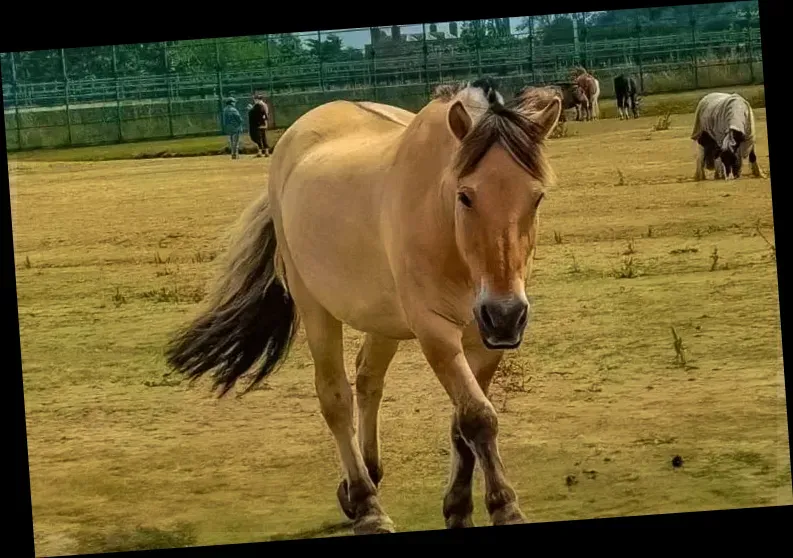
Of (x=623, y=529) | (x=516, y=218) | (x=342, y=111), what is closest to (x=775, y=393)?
(x=623, y=529)

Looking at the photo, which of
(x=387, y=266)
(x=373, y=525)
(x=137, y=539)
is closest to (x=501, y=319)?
(x=387, y=266)

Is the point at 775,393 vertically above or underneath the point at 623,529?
above

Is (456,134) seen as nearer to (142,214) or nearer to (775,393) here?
(142,214)

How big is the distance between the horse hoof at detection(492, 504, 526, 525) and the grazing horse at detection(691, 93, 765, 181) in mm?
1455

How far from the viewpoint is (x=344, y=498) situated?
4.89m

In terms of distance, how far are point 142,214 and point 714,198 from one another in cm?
221

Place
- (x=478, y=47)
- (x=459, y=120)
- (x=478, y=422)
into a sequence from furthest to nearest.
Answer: (x=478, y=47), (x=478, y=422), (x=459, y=120)

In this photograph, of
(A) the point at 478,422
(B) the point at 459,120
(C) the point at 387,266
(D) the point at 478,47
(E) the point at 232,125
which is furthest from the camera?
(E) the point at 232,125

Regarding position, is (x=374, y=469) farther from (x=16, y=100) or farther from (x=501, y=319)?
(x=16, y=100)

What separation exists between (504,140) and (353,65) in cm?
78

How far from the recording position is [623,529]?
195 inches

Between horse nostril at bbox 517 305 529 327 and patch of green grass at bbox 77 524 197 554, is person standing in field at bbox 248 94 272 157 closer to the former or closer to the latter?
horse nostril at bbox 517 305 529 327

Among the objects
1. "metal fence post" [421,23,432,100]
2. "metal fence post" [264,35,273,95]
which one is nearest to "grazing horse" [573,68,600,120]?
"metal fence post" [421,23,432,100]

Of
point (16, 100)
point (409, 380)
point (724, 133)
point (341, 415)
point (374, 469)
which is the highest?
point (16, 100)
